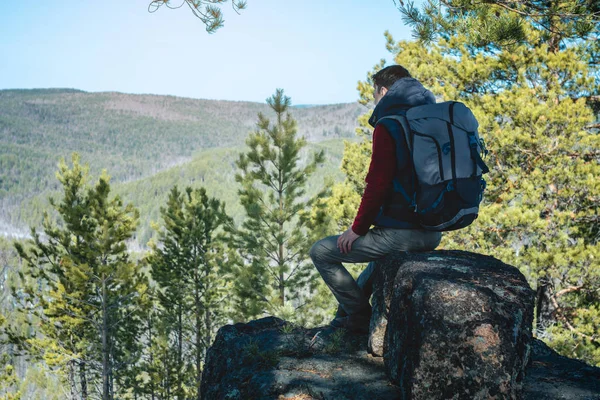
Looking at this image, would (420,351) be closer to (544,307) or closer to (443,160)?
(443,160)

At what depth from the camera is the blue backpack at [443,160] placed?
260 cm

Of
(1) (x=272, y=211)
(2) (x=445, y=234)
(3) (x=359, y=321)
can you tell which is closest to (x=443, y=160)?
(3) (x=359, y=321)

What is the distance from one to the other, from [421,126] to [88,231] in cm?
1400

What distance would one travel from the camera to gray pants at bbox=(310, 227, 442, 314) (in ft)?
9.93

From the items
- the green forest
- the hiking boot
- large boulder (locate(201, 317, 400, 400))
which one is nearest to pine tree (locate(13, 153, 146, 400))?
the green forest

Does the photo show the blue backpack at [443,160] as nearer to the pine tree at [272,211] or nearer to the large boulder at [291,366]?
the large boulder at [291,366]

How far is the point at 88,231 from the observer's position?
14281 millimetres

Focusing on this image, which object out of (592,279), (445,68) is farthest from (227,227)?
(592,279)

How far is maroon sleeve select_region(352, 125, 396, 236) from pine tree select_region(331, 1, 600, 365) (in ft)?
18.0

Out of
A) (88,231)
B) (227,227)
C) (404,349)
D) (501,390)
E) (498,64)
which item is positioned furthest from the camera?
(88,231)

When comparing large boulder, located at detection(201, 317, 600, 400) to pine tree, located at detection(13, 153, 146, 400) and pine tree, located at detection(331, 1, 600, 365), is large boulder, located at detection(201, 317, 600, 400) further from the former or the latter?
pine tree, located at detection(13, 153, 146, 400)

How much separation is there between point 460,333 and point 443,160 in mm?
981

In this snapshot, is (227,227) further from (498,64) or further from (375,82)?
(375,82)

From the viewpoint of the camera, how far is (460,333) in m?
2.25
